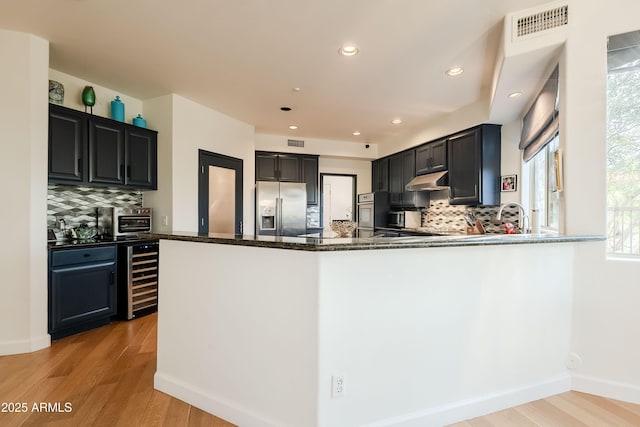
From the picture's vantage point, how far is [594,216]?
2.16m

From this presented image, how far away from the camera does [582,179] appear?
7.14ft

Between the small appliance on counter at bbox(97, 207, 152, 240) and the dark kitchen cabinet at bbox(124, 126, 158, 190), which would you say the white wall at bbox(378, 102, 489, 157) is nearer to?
the dark kitchen cabinet at bbox(124, 126, 158, 190)

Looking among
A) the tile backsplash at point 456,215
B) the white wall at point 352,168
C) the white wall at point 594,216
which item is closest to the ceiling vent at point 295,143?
the white wall at point 352,168

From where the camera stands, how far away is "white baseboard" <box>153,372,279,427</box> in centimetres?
170

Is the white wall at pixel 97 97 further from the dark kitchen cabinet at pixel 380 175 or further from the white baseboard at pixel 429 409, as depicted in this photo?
the dark kitchen cabinet at pixel 380 175

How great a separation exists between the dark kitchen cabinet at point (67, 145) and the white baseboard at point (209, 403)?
2157 mm

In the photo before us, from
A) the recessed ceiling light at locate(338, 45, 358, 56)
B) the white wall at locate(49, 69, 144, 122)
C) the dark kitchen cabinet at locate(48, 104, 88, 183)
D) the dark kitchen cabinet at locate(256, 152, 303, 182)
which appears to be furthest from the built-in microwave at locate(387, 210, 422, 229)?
the dark kitchen cabinet at locate(48, 104, 88, 183)

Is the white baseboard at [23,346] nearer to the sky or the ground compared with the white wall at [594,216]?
nearer to the ground

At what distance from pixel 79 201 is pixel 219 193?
65.1 inches

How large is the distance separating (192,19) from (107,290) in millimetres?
2705

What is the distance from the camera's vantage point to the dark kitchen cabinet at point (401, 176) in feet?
17.7

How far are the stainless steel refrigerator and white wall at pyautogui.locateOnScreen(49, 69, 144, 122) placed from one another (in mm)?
1969

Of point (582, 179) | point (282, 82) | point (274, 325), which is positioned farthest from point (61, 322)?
point (582, 179)

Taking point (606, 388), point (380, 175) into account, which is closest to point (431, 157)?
point (380, 175)
